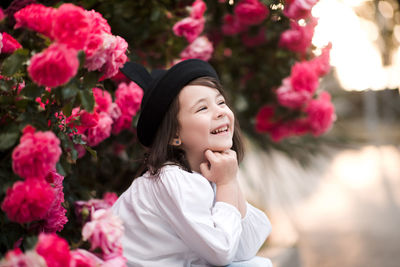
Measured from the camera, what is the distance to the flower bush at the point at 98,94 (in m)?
0.81

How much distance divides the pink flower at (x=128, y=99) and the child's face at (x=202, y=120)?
283 millimetres

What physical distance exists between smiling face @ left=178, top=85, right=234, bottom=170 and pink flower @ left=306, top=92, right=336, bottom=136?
788 mm

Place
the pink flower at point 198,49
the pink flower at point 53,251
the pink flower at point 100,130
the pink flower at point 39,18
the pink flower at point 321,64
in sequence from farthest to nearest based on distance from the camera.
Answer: the pink flower at point 321,64
the pink flower at point 198,49
the pink flower at point 100,130
the pink flower at point 39,18
the pink flower at point 53,251

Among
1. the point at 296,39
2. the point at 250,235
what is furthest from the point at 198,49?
the point at 250,235

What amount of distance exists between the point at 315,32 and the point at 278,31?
13.0 inches

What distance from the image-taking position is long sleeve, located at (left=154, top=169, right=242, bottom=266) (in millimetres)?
1019

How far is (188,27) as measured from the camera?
4.93ft

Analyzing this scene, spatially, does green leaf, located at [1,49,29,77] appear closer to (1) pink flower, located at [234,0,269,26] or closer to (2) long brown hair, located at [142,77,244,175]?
(2) long brown hair, located at [142,77,244,175]

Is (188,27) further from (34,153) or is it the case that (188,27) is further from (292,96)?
(34,153)

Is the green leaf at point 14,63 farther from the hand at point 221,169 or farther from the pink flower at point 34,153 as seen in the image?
the hand at point 221,169

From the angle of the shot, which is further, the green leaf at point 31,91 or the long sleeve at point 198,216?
the long sleeve at point 198,216

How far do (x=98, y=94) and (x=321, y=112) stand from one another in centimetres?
102

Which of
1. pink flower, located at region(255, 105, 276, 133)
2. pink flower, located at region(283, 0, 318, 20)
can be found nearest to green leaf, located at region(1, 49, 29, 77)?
pink flower, located at region(283, 0, 318, 20)

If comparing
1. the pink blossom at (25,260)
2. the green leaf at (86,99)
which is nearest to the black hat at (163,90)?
the green leaf at (86,99)
